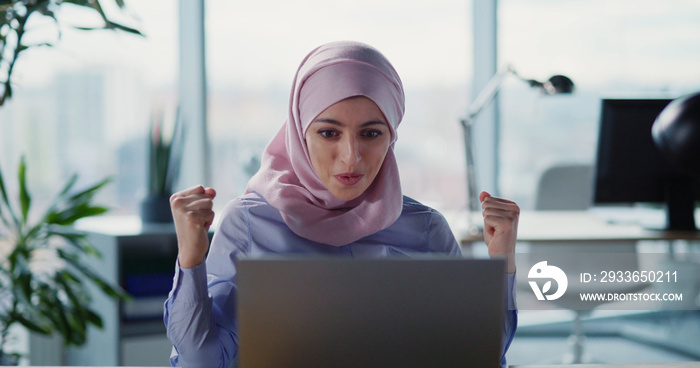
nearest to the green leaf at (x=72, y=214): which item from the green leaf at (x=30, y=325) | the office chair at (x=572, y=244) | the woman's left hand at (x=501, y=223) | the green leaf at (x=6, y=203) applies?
the green leaf at (x=6, y=203)

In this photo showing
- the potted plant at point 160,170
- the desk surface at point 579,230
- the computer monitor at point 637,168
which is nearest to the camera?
the desk surface at point 579,230

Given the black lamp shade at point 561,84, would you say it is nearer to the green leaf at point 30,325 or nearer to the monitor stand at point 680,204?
the monitor stand at point 680,204

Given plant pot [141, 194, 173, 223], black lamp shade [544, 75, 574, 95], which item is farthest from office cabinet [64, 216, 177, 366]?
black lamp shade [544, 75, 574, 95]

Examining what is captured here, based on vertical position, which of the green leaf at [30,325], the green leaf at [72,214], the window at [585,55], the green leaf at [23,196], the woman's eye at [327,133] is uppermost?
the window at [585,55]

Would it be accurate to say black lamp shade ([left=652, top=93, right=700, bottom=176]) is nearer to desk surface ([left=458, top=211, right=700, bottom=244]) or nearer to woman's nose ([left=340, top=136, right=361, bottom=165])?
woman's nose ([left=340, top=136, right=361, bottom=165])

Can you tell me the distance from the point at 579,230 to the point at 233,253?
1745 millimetres

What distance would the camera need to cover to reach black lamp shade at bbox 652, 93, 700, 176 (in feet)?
2.85

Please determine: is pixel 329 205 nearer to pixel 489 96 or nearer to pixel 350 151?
pixel 350 151

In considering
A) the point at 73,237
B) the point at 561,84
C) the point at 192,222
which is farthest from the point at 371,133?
the point at 73,237

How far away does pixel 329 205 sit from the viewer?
153 centimetres

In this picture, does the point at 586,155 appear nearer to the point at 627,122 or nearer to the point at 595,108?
the point at 595,108

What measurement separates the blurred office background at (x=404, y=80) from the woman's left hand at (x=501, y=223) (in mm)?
2141

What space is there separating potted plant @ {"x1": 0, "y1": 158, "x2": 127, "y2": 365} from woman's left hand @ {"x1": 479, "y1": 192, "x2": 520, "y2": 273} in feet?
5.36

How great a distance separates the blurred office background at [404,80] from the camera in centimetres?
336
